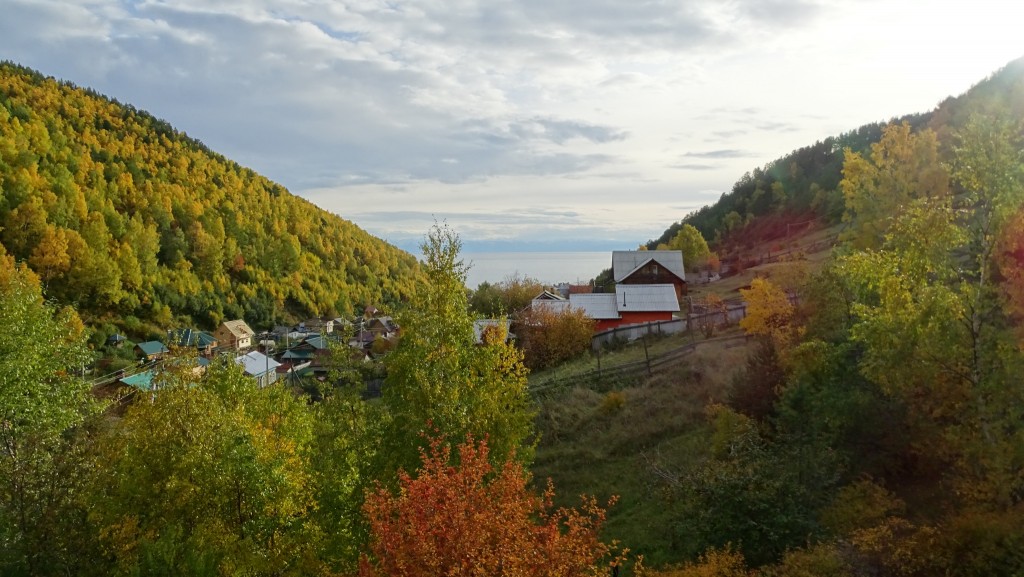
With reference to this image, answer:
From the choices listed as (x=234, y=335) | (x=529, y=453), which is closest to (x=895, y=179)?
(x=529, y=453)

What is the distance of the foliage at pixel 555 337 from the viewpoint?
4700 cm

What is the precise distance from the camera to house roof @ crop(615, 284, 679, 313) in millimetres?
51759

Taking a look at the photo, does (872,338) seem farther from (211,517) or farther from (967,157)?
(211,517)

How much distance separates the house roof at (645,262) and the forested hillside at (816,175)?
21.8m

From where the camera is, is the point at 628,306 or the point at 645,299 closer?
the point at 628,306

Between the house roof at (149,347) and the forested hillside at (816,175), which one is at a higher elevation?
the forested hillside at (816,175)

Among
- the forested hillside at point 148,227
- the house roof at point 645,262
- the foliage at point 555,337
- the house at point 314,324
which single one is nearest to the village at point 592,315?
the house roof at point 645,262

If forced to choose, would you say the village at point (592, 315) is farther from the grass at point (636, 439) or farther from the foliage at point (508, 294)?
the grass at point (636, 439)

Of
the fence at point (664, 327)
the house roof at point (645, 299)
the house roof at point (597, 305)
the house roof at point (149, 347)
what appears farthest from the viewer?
the house roof at point (149, 347)

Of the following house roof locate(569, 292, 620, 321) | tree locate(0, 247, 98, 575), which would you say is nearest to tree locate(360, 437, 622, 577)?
tree locate(0, 247, 98, 575)

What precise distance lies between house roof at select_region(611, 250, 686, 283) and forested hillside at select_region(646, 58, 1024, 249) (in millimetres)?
21764

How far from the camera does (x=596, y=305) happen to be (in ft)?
173

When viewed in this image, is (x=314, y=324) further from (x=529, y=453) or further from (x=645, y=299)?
(x=529, y=453)

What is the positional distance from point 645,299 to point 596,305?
14.0 ft
